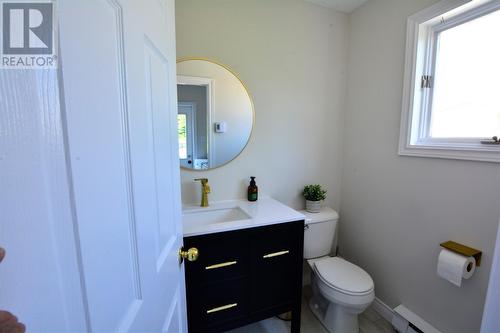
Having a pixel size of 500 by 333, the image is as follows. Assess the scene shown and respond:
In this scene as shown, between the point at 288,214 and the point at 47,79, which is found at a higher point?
the point at 47,79

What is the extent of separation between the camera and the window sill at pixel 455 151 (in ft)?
3.68

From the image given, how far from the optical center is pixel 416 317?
4.85 feet

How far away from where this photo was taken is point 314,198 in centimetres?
186

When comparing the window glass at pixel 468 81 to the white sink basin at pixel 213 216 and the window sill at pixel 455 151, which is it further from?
the white sink basin at pixel 213 216

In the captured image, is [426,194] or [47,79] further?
[426,194]

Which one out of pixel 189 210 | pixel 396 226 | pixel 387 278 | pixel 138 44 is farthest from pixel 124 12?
pixel 387 278

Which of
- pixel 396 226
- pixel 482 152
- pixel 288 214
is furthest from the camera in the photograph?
pixel 396 226

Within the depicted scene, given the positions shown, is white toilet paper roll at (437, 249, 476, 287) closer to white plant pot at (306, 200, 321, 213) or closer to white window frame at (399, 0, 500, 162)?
white window frame at (399, 0, 500, 162)

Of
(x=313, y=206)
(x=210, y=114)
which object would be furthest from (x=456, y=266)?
(x=210, y=114)

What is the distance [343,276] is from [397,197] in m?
0.69

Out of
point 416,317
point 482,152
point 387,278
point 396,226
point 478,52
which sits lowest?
point 416,317

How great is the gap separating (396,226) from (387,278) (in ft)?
1.41

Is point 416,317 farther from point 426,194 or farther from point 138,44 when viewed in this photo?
point 138,44

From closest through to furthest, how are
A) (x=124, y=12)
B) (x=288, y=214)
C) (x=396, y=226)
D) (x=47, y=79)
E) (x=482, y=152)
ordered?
(x=47, y=79), (x=124, y=12), (x=482, y=152), (x=288, y=214), (x=396, y=226)
